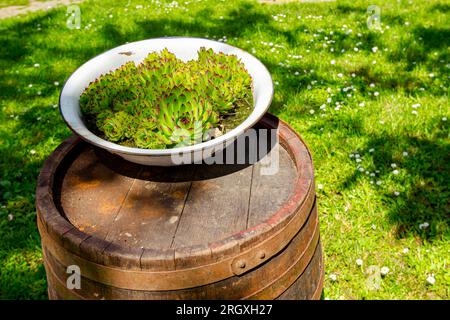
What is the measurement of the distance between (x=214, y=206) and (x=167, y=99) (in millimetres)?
520

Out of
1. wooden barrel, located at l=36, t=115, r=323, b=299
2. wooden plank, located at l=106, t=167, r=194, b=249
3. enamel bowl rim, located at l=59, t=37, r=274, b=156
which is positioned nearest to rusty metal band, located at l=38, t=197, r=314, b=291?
wooden barrel, located at l=36, t=115, r=323, b=299

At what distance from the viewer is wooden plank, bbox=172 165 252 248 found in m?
1.90

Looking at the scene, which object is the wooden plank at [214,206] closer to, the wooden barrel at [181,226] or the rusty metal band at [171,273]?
the wooden barrel at [181,226]

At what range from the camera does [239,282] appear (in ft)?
5.89

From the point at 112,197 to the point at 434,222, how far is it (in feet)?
7.80

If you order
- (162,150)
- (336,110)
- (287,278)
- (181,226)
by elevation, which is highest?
(162,150)

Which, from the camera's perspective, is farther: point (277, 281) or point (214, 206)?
point (214, 206)

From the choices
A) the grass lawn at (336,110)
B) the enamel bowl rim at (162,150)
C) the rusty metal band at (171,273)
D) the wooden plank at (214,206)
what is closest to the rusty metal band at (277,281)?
the rusty metal band at (171,273)

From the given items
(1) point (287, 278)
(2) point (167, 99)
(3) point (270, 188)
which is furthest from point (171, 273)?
(2) point (167, 99)

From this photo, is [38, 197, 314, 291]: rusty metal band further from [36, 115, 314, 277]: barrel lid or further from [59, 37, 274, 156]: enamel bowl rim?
[59, 37, 274, 156]: enamel bowl rim

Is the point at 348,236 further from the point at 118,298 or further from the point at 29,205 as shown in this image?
the point at 29,205

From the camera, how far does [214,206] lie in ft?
6.72

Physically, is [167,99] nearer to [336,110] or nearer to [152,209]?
[152,209]

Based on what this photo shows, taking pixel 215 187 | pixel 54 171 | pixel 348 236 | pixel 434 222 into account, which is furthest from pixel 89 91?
pixel 434 222
